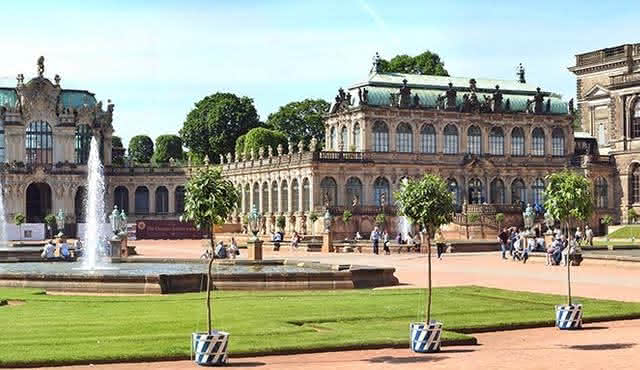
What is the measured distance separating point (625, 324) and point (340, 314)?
732 centimetres

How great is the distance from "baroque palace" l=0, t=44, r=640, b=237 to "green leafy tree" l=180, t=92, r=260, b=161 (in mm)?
18985

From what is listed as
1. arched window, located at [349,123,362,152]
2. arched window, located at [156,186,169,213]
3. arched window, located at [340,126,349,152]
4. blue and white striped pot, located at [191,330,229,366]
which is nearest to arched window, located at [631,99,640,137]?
arched window, located at [349,123,362,152]

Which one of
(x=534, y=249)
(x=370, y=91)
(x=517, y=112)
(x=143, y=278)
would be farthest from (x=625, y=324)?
(x=517, y=112)

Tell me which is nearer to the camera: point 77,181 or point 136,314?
point 136,314

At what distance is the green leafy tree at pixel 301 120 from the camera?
488 feet

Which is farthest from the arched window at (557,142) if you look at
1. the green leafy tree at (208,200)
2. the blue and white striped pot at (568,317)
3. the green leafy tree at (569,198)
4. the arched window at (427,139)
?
the green leafy tree at (208,200)

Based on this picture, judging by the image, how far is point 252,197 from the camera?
114 meters

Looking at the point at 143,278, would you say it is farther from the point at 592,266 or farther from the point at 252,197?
the point at 252,197

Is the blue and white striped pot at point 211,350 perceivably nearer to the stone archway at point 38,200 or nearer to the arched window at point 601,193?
the arched window at point 601,193

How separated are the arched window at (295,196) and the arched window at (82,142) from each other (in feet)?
97.9

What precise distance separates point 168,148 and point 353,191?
64809 millimetres

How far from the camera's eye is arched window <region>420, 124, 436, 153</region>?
105812 millimetres

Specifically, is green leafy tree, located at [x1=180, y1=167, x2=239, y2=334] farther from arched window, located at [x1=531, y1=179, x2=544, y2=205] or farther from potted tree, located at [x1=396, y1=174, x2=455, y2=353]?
arched window, located at [x1=531, y1=179, x2=544, y2=205]

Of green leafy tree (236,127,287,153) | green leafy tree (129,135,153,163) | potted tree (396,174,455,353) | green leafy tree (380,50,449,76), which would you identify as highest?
green leafy tree (380,50,449,76)
